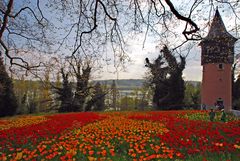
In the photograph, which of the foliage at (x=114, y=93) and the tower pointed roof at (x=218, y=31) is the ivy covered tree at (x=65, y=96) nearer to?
the foliage at (x=114, y=93)

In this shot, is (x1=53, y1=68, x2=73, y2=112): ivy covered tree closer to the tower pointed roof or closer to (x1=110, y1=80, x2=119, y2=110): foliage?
(x1=110, y1=80, x2=119, y2=110): foliage

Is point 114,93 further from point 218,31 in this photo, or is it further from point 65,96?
point 65,96

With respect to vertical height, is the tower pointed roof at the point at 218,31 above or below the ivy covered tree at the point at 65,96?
above

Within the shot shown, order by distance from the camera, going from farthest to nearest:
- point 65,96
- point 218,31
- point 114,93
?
point 65,96
point 114,93
point 218,31

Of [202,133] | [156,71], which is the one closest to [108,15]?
Result: [156,71]

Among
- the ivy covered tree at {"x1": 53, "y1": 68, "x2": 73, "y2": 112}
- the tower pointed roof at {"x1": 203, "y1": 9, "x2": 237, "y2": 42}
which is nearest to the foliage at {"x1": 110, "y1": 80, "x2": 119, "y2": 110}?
the tower pointed roof at {"x1": 203, "y1": 9, "x2": 237, "y2": 42}

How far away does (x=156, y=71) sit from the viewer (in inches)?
335

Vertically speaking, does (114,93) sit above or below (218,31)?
below

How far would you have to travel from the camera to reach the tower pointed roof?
7173 millimetres

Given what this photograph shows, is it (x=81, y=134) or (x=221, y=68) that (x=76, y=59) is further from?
(x=221, y=68)

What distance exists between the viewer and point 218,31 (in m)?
8.73

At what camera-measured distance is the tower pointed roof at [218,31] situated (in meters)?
7.17

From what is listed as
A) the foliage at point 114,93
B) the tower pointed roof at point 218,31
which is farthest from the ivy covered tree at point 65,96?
the tower pointed roof at point 218,31

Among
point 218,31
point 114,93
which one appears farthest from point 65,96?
point 218,31
